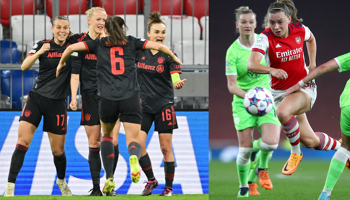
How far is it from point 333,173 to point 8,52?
5550 millimetres

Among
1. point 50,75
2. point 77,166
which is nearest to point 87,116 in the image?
point 50,75

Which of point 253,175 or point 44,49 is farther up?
point 44,49

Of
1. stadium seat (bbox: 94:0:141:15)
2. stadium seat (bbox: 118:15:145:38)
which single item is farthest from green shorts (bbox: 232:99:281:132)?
stadium seat (bbox: 94:0:141:15)

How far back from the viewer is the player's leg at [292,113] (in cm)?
467

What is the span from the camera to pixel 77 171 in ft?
21.6

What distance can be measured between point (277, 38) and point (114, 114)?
1875 millimetres

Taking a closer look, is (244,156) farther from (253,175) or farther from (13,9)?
(13,9)

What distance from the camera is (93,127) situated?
5176mm

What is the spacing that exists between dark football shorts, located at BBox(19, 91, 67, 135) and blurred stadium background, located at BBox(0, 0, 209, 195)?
4.65 ft

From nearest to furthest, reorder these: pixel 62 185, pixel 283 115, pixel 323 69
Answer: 1. pixel 323 69
2. pixel 283 115
3. pixel 62 185

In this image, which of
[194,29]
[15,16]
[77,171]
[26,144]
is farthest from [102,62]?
[15,16]

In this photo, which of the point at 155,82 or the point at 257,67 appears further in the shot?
the point at 155,82

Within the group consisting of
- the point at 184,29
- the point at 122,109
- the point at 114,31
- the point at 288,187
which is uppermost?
the point at 184,29

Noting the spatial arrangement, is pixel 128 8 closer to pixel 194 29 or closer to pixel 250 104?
pixel 194 29
